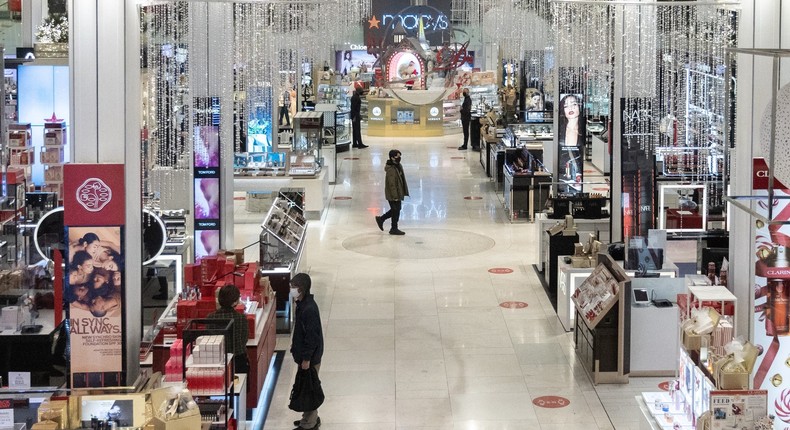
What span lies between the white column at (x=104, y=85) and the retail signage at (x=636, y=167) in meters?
6.67

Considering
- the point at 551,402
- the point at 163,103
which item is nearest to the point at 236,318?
the point at 551,402

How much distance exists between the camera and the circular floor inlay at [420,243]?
1513cm

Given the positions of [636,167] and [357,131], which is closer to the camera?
[636,167]

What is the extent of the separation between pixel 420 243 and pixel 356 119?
1261 centimetres

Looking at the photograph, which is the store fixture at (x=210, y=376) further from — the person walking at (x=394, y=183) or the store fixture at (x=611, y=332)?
the person walking at (x=394, y=183)

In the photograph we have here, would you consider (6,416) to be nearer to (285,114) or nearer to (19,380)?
(19,380)

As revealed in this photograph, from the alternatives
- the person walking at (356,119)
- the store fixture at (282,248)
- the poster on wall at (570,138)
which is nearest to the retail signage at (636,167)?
the poster on wall at (570,138)

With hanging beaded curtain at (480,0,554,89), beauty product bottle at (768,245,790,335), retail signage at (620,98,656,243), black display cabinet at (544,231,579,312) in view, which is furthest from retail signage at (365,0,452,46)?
beauty product bottle at (768,245,790,335)

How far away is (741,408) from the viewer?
6023 millimetres

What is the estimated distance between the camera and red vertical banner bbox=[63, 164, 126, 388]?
24.7 feet

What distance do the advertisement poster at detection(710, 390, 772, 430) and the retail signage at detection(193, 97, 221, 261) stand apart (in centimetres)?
659

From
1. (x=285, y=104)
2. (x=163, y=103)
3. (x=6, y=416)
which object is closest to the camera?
(x=6, y=416)

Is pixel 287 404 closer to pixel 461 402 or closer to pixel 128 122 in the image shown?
pixel 461 402

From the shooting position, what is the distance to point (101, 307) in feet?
25.5
